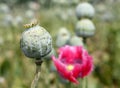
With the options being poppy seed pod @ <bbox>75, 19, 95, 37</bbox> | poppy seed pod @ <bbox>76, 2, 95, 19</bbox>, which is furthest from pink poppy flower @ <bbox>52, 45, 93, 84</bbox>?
poppy seed pod @ <bbox>76, 2, 95, 19</bbox>

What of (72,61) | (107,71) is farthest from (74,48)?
(107,71)

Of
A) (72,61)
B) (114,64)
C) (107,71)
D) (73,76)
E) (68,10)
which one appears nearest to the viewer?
(73,76)

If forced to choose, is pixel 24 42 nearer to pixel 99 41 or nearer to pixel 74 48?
pixel 74 48

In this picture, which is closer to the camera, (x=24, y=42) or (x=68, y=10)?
(x=24, y=42)

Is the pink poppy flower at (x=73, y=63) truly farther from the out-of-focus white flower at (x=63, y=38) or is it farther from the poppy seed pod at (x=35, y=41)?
the poppy seed pod at (x=35, y=41)

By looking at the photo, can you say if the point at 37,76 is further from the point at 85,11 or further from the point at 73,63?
the point at 85,11
